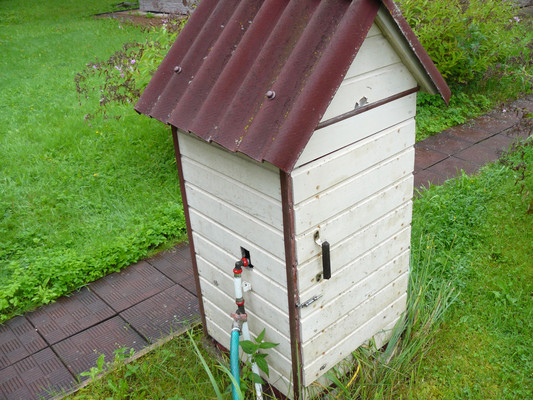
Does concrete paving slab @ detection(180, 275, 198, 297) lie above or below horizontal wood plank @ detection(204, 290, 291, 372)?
below

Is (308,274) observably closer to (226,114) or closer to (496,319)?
(226,114)

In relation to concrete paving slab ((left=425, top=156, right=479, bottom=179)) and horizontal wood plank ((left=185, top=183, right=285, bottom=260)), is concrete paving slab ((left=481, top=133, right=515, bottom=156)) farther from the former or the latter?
horizontal wood plank ((left=185, top=183, right=285, bottom=260))

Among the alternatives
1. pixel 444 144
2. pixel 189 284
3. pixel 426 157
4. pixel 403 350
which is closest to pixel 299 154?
pixel 403 350

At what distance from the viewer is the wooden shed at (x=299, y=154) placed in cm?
233

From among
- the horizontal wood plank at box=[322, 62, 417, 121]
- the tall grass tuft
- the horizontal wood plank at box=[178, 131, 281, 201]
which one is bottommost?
the tall grass tuft

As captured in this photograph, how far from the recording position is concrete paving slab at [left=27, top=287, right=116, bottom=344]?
4.27 metres

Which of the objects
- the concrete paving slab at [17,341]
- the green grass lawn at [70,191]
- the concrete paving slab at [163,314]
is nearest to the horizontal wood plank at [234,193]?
the concrete paving slab at [163,314]

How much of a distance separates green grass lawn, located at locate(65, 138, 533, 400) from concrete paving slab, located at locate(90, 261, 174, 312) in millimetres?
792

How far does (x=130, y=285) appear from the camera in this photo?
4.77 meters

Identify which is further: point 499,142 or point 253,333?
point 499,142

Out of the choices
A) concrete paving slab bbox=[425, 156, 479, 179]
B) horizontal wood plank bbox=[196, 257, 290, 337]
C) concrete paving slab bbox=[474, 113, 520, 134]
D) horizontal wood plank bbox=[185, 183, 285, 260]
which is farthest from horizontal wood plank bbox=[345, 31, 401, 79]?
concrete paving slab bbox=[474, 113, 520, 134]

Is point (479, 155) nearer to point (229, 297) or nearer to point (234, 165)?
point (229, 297)

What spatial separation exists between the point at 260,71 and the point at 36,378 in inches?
111

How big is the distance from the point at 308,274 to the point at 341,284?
35cm
